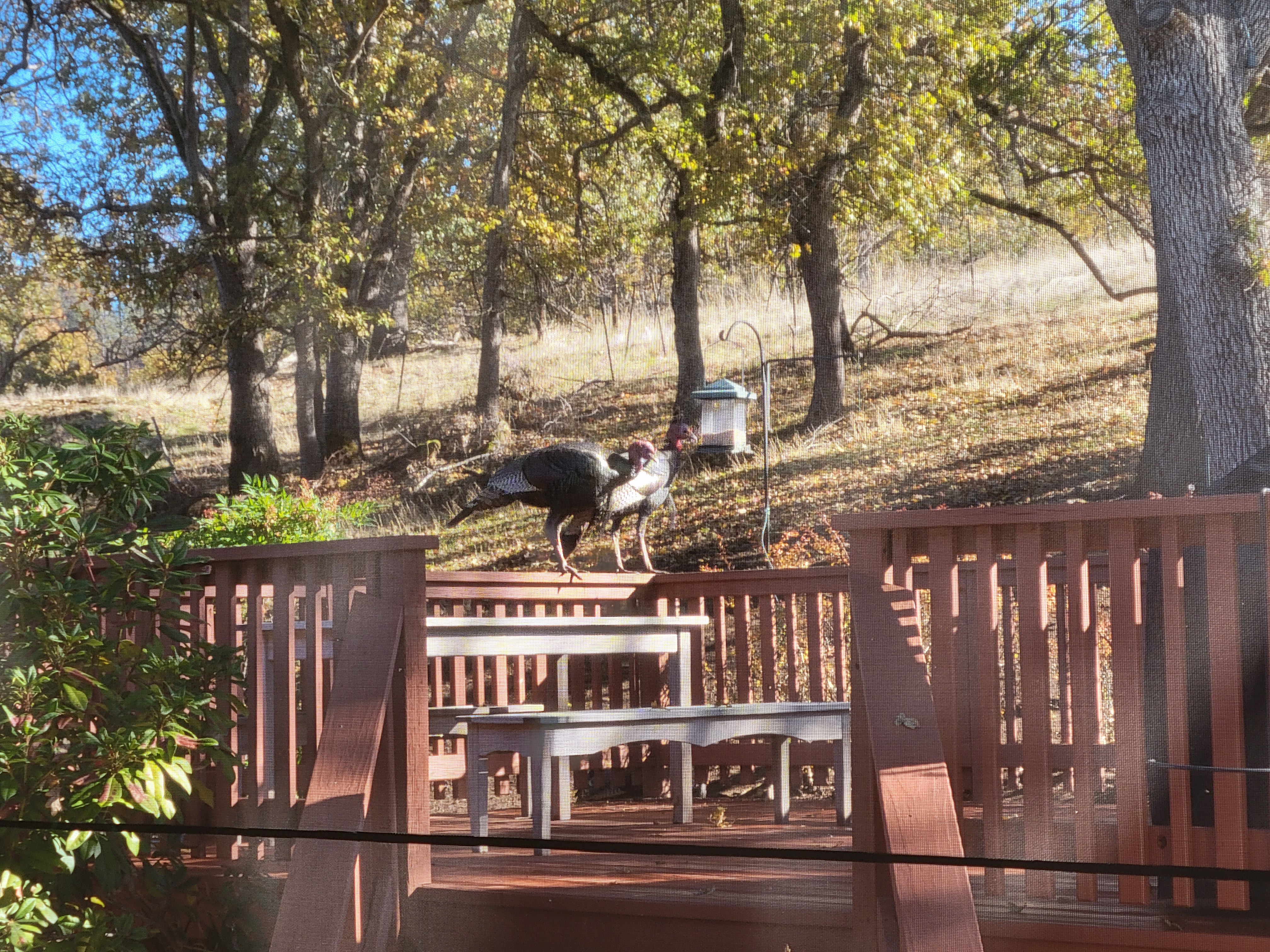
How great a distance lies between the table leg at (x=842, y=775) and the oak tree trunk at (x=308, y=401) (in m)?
2.93

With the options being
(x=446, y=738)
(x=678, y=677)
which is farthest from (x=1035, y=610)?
(x=446, y=738)

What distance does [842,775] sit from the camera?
107 inches

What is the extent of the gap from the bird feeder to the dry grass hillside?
0.59 m

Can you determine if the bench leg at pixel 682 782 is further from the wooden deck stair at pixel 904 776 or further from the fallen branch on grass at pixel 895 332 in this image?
the fallen branch on grass at pixel 895 332

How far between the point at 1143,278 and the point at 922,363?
1.12 m

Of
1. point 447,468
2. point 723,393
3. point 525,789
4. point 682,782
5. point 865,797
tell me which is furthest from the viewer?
point 447,468

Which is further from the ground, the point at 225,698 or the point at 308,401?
the point at 308,401

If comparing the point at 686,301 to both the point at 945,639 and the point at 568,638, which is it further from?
the point at 945,639

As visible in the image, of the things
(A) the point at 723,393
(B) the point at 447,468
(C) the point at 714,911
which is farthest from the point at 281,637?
(B) the point at 447,468

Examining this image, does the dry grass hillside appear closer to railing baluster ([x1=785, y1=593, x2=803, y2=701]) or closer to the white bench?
railing baluster ([x1=785, y1=593, x2=803, y2=701])

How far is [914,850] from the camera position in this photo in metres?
1.60

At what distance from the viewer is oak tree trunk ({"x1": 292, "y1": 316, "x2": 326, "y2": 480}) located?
4777 millimetres

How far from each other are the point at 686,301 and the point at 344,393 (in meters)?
1.69

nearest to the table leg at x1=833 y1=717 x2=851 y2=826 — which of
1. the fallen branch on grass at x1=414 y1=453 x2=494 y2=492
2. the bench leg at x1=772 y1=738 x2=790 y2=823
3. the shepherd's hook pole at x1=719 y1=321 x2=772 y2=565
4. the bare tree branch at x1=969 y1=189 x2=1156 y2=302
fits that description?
the bench leg at x1=772 y1=738 x2=790 y2=823
